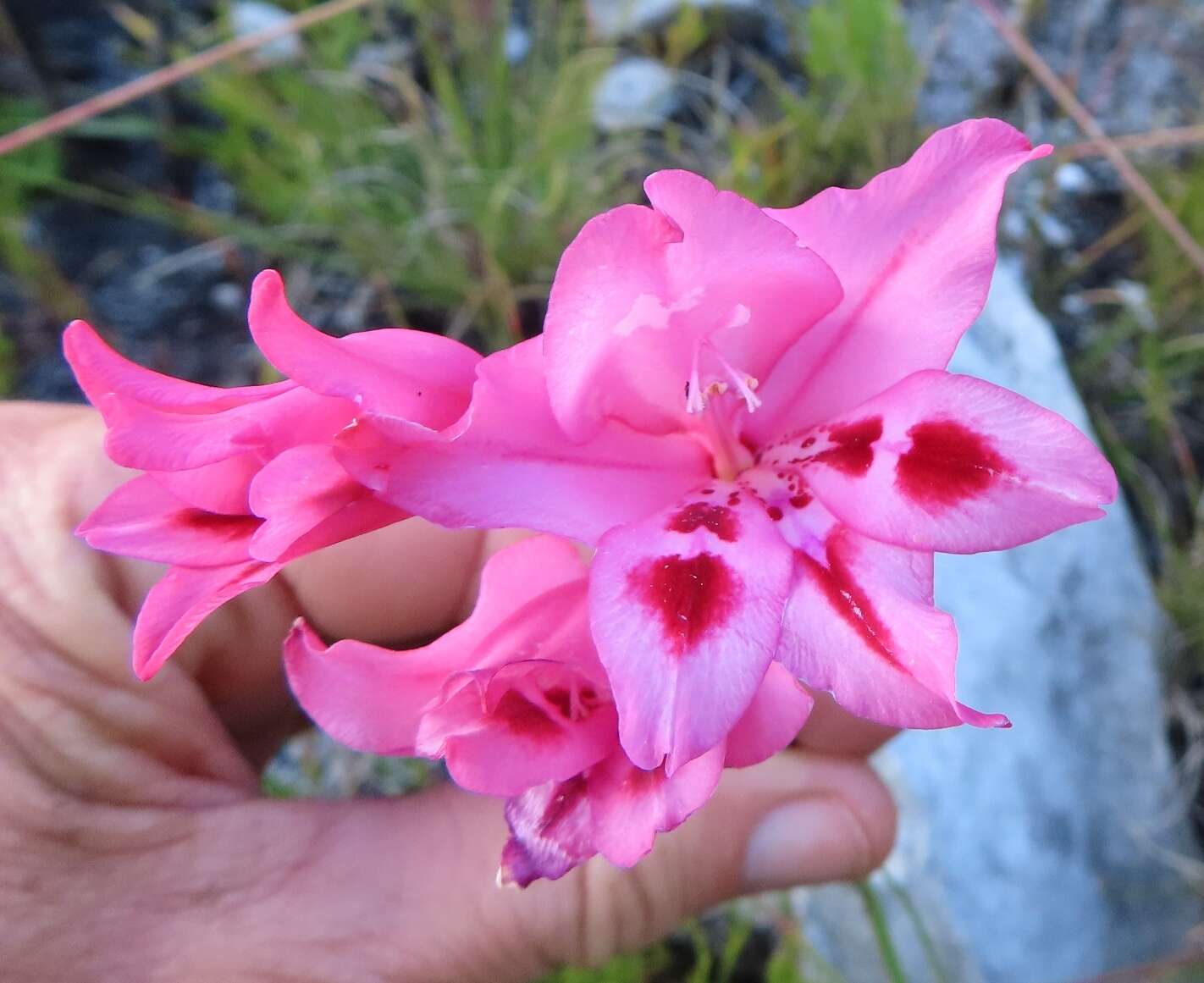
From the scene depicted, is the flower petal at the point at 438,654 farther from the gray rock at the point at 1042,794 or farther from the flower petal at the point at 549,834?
the gray rock at the point at 1042,794

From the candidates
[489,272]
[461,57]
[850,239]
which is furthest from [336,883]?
[461,57]

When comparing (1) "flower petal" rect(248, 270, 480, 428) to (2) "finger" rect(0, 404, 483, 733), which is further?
(2) "finger" rect(0, 404, 483, 733)

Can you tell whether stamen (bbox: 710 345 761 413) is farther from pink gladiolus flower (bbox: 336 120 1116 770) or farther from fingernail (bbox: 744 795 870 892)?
fingernail (bbox: 744 795 870 892)

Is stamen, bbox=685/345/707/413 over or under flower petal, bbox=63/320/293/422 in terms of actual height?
over

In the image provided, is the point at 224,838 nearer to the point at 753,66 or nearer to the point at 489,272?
the point at 489,272

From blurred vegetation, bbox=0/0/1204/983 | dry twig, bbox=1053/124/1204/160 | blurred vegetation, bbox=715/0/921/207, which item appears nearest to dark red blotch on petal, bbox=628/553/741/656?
dry twig, bbox=1053/124/1204/160

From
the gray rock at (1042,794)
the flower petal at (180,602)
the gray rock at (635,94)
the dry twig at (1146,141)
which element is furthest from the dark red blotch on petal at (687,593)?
the gray rock at (635,94)

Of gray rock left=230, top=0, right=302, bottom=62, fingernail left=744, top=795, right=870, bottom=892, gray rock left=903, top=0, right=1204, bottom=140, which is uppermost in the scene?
gray rock left=903, top=0, right=1204, bottom=140
